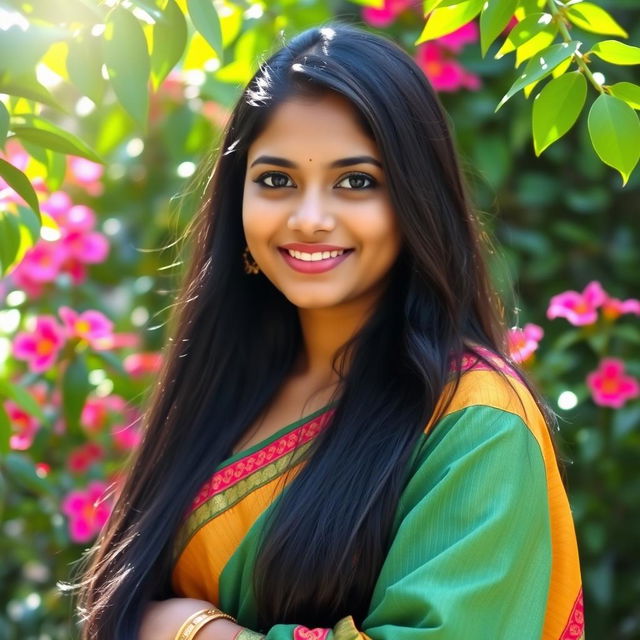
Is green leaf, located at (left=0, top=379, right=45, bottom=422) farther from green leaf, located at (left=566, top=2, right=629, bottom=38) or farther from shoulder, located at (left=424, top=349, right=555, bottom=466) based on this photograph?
green leaf, located at (left=566, top=2, right=629, bottom=38)

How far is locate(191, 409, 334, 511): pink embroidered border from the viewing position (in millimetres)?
1937

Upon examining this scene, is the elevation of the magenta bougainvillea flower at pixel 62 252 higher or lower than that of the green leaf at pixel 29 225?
lower

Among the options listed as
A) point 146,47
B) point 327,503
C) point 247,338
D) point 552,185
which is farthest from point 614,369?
point 146,47

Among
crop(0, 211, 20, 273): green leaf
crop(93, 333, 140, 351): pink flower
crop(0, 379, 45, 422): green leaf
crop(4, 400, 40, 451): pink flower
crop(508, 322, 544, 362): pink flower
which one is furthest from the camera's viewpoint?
crop(93, 333, 140, 351): pink flower

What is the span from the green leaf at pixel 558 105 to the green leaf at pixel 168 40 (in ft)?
1.57

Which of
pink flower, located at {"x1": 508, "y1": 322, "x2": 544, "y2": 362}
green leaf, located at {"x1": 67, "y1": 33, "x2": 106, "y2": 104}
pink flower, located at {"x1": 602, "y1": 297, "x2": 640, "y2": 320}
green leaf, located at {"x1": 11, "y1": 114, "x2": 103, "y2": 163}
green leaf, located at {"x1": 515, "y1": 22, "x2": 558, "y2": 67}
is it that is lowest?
pink flower, located at {"x1": 508, "y1": 322, "x2": 544, "y2": 362}

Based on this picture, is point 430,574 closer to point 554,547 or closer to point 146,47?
point 554,547

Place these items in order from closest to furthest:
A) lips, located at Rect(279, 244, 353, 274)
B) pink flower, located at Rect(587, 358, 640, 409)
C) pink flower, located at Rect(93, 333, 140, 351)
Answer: lips, located at Rect(279, 244, 353, 274) < pink flower, located at Rect(587, 358, 640, 409) < pink flower, located at Rect(93, 333, 140, 351)

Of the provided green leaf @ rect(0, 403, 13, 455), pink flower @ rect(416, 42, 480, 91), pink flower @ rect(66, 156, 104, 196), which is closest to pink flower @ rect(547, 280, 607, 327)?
pink flower @ rect(416, 42, 480, 91)

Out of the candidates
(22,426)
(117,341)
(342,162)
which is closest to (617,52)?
Answer: (342,162)

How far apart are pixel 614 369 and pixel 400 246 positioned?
3.63 ft

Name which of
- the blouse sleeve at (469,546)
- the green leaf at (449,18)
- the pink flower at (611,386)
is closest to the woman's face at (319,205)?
the green leaf at (449,18)

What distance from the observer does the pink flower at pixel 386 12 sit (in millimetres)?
3234

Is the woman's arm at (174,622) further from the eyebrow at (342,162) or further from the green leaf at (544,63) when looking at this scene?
the green leaf at (544,63)
